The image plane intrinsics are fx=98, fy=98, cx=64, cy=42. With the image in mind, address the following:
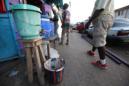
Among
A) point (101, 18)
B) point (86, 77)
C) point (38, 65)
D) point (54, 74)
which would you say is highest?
point (101, 18)

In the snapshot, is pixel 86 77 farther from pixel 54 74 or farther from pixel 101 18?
pixel 101 18

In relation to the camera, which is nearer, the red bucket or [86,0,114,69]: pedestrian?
the red bucket

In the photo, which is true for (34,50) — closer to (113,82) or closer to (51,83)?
(51,83)

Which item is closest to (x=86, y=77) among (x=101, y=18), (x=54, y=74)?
(x=54, y=74)

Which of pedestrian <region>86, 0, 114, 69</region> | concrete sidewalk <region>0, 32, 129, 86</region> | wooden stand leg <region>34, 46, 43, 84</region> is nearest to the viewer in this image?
wooden stand leg <region>34, 46, 43, 84</region>

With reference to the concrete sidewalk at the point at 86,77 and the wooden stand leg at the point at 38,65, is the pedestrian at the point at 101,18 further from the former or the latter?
the wooden stand leg at the point at 38,65

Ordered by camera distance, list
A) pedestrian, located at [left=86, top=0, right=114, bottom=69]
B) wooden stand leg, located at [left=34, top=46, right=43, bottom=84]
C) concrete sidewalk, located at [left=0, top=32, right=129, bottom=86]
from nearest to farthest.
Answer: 1. wooden stand leg, located at [left=34, top=46, right=43, bottom=84]
2. concrete sidewalk, located at [left=0, top=32, right=129, bottom=86]
3. pedestrian, located at [left=86, top=0, right=114, bottom=69]

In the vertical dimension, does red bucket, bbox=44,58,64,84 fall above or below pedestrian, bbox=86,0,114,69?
below

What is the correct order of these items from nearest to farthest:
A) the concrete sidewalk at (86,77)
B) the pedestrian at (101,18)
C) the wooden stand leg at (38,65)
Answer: the wooden stand leg at (38,65), the concrete sidewalk at (86,77), the pedestrian at (101,18)

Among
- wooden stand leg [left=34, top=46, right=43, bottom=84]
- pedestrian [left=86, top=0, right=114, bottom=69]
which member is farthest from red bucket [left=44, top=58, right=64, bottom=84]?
pedestrian [left=86, top=0, right=114, bottom=69]

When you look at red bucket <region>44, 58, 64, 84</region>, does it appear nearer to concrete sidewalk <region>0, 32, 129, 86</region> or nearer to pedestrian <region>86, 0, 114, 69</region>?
concrete sidewalk <region>0, 32, 129, 86</region>

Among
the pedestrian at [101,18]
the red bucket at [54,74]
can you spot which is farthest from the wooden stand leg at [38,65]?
the pedestrian at [101,18]

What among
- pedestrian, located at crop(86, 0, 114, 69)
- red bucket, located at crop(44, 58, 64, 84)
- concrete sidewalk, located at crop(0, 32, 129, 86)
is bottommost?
concrete sidewalk, located at crop(0, 32, 129, 86)

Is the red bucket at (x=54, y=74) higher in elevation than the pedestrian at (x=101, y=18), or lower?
lower
